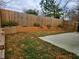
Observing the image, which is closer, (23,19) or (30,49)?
(30,49)

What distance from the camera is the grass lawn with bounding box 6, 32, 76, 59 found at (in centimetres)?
734

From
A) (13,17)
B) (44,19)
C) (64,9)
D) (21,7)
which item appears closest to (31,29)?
(13,17)

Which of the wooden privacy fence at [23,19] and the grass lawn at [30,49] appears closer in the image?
the grass lawn at [30,49]

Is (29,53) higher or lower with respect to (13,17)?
lower

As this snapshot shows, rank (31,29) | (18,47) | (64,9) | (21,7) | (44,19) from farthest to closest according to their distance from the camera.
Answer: (64,9), (21,7), (44,19), (31,29), (18,47)

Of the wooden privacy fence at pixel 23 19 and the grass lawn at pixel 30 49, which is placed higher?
the wooden privacy fence at pixel 23 19

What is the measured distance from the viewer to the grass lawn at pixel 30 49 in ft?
24.1

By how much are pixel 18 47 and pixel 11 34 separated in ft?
7.03

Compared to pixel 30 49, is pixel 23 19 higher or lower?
higher

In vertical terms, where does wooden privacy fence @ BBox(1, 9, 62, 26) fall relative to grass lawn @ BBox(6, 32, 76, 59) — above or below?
above

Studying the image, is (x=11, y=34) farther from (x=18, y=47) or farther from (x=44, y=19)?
(x=44, y=19)

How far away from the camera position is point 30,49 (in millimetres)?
7922

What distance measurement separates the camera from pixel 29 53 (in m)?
7.51

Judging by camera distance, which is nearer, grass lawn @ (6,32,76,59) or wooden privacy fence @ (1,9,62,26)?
grass lawn @ (6,32,76,59)
